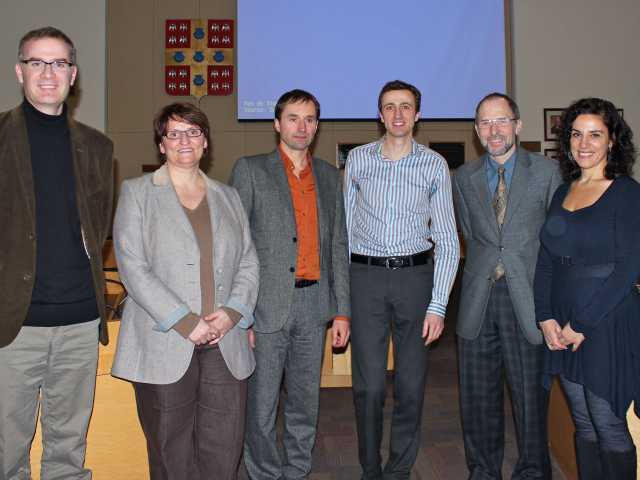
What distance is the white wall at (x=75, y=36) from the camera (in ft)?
21.9

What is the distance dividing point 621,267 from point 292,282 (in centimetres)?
126

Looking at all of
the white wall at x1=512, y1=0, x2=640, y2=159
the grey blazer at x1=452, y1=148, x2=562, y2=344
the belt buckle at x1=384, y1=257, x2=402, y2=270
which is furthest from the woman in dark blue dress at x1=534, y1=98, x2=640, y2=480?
the white wall at x1=512, y1=0, x2=640, y2=159

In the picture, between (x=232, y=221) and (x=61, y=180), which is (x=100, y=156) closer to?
(x=61, y=180)

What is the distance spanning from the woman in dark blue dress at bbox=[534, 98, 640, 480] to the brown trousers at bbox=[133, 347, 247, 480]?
48.7 inches

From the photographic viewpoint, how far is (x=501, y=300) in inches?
95.7

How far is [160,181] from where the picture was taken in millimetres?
2117

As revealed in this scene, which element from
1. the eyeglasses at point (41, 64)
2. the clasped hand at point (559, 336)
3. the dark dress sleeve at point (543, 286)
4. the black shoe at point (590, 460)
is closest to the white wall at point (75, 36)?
the eyeglasses at point (41, 64)

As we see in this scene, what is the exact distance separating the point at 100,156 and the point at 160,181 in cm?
26

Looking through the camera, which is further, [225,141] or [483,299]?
[225,141]

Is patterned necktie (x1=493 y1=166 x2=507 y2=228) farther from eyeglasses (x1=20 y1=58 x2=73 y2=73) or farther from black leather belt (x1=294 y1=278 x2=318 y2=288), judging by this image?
eyeglasses (x1=20 y1=58 x2=73 y2=73)

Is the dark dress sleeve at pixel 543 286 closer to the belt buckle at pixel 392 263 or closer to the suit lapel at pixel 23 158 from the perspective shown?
the belt buckle at pixel 392 263

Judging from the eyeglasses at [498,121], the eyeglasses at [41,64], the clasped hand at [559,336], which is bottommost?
the clasped hand at [559,336]

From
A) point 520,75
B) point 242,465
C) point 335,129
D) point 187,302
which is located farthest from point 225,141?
point 187,302

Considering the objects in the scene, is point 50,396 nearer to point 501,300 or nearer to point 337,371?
point 501,300
